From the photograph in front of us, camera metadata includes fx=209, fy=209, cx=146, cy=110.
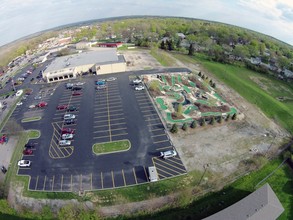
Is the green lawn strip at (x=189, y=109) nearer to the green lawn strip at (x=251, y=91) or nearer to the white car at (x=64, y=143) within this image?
the green lawn strip at (x=251, y=91)

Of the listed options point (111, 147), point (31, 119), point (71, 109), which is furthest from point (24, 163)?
point (71, 109)

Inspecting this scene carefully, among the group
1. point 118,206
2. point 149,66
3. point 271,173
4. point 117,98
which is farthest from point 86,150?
point 149,66

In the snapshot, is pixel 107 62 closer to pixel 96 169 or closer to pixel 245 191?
pixel 96 169

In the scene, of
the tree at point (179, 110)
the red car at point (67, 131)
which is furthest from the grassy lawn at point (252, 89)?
the red car at point (67, 131)

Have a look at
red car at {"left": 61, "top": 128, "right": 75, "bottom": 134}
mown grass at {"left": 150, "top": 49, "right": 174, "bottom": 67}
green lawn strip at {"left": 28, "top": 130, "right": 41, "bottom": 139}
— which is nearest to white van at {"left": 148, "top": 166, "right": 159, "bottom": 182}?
red car at {"left": 61, "top": 128, "right": 75, "bottom": 134}

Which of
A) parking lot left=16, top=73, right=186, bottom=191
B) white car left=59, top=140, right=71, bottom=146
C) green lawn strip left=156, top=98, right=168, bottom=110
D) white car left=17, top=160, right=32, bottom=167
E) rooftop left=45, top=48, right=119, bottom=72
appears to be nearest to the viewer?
parking lot left=16, top=73, right=186, bottom=191

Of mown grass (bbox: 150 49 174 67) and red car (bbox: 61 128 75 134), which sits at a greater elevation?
mown grass (bbox: 150 49 174 67)

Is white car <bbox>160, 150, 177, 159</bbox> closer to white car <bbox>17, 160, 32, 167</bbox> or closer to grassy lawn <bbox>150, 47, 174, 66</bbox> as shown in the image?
white car <bbox>17, 160, 32, 167</bbox>

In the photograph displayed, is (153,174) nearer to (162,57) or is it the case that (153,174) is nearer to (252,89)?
(252,89)
